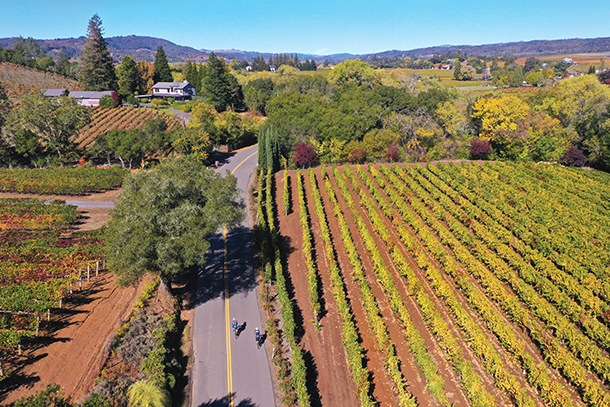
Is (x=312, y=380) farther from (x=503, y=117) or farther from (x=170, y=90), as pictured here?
(x=170, y=90)

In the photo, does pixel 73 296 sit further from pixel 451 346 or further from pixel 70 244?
pixel 451 346

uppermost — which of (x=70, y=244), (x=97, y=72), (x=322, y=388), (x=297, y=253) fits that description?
(x=97, y=72)

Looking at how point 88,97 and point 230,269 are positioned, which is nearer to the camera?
point 230,269

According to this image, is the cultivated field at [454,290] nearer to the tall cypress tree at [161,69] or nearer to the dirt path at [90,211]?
the dirt path at [90,211]

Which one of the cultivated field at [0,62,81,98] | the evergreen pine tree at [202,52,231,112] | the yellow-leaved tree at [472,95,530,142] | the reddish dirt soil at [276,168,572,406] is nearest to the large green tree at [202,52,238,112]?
the evergreen pine tree at [202,52,231,112]

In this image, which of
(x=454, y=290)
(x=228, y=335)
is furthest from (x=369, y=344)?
(x=454, y=290)

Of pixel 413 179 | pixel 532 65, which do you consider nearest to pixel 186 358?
pixel 413 179

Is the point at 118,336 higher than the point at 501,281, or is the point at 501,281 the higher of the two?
the point at 118,336

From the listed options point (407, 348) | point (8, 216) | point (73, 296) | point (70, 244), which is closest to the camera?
point (407, 348)

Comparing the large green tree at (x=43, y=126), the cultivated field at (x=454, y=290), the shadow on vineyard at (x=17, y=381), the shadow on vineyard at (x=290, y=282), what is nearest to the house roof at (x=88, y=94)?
the large green tree at (x=43, y=126)
